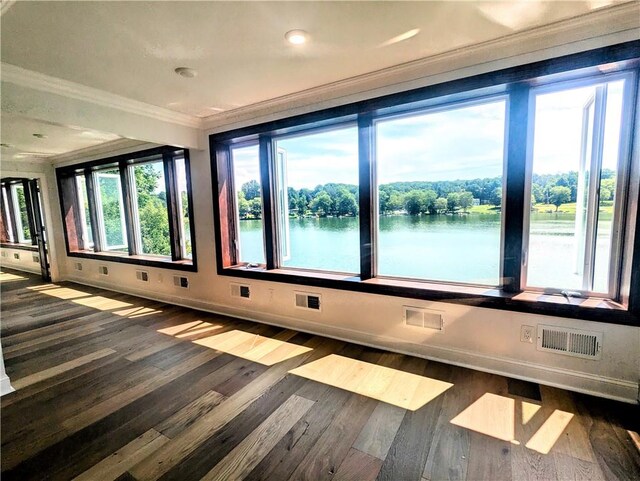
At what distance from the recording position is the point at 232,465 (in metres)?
1.66

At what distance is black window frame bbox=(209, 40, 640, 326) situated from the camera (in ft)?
6.60

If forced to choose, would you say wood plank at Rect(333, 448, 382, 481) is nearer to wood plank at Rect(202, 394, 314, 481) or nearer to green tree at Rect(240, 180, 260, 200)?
wood plank at Rect(202, 394, 314, 481)

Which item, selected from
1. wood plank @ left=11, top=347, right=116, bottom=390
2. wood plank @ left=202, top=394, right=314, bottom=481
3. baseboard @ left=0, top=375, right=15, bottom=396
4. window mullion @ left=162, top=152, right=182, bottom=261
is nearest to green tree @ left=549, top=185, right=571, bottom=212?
wood plank @ left=202, top=394, right=314, bottom=481

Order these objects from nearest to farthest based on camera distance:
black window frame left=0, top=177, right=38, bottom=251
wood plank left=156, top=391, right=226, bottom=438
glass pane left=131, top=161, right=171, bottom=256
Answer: wood plank left=156, top=391, right=226, bottom=438 → glass pane left=131, top=161, right=171, bottom=256 → black window frame left=0, top=177, right=38, bottom=251

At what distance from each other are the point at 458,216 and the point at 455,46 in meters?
1.37

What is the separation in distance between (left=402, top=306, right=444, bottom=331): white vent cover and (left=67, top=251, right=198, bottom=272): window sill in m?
3.00

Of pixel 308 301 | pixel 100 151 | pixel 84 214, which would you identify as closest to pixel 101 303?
pixel 84 214

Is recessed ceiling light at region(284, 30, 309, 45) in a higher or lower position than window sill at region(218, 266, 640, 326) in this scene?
higher

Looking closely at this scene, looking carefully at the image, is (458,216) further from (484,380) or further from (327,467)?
(327,467)

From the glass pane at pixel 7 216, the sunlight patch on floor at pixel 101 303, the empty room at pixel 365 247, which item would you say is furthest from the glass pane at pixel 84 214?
the glass pane at pixel 7 216

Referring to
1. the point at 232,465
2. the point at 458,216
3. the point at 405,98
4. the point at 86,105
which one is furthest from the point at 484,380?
the point at 86,105

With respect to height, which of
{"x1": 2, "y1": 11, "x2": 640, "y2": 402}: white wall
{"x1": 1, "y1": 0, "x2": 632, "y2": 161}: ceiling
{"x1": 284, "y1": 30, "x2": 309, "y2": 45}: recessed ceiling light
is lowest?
A: {"x1": 2, "y1": 11, "x2": 640, "y2": 402}: white wall

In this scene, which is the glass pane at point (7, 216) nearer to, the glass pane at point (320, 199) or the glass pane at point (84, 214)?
the glass pane at point (84, 214)

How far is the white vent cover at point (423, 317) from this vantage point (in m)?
2.66
